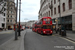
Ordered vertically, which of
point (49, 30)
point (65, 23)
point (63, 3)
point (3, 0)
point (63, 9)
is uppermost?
point (63, 3)

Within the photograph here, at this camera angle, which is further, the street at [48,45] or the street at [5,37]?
the street at [5,37]

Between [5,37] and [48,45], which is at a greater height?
[48,45]

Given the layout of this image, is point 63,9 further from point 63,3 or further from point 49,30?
point 49,30

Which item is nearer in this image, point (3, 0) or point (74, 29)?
point (3, 0)

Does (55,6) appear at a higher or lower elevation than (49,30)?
higher

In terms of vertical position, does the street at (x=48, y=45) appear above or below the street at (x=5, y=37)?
above

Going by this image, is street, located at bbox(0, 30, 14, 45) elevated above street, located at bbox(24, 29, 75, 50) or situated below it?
below

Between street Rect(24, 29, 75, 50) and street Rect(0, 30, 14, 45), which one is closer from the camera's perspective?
street Rect(24, 29, 75, 50)

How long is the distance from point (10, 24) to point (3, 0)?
53.0m

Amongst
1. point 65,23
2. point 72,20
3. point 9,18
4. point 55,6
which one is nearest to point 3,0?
point 72,20

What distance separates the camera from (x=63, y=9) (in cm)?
2220

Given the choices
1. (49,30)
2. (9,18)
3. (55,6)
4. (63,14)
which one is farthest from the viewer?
(9,18)

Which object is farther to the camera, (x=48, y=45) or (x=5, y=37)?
(x=5, y=37)

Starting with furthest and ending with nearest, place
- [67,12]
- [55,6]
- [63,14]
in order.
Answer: [55,6] → [63,14] → [67,12]
